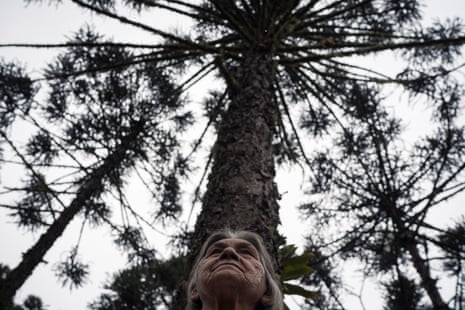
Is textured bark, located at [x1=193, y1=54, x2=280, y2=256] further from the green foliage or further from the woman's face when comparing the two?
the green foliage

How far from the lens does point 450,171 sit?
492cm

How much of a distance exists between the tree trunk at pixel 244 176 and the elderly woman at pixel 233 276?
0.10m

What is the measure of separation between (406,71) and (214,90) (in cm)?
358

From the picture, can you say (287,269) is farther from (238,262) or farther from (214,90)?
(214,90)

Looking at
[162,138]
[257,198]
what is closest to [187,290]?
[257,198]

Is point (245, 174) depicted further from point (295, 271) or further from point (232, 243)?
point (295, 271)

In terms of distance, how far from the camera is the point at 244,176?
1960 mm

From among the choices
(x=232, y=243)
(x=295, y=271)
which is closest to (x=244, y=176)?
(x=232, y=243)

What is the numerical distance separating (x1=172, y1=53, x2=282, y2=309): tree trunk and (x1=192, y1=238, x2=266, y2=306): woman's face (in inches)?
6.1

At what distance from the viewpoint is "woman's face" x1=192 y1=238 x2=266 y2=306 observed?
137 centimetres

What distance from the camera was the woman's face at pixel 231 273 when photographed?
1368 millimetres

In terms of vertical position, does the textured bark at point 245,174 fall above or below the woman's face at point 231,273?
above

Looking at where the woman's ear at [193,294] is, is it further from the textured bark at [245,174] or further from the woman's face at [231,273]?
the textured bark at [245,174]

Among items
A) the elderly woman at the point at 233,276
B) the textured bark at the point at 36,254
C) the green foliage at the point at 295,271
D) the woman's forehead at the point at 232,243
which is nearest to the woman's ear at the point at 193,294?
the elderly woman at the point at 233,276
